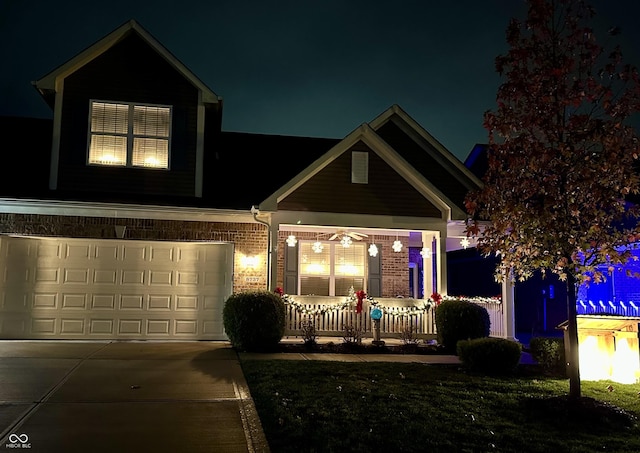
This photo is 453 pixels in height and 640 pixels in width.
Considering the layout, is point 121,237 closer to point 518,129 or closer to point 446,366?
point 446,366

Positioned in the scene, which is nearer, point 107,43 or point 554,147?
point 554,147

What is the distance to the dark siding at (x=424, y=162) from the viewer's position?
16.7 metres

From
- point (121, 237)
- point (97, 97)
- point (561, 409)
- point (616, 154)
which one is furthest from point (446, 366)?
point (97, 97)

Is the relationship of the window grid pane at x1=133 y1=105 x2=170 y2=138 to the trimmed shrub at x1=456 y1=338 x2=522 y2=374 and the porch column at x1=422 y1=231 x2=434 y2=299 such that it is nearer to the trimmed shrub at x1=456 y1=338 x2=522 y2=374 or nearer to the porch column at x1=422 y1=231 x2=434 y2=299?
the porch column at x1=422 y1=231 x2=434 y2=299

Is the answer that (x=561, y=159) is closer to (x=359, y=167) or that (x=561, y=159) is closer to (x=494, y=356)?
(x=494, y=356)

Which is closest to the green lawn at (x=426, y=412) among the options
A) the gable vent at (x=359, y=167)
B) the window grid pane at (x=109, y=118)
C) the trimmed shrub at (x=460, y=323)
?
the trimmed shrub at (x=460, y=323)

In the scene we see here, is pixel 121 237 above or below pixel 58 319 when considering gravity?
above

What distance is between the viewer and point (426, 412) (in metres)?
7.11

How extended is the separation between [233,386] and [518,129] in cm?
531

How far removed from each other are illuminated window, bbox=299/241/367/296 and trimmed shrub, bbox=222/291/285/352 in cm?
405

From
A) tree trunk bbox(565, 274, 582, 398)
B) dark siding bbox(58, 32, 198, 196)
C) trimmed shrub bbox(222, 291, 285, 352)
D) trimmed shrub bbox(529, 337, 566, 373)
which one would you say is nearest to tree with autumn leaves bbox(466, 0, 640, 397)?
tree trunk bbox(565, 274, 582, 398)

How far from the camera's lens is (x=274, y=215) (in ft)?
43.5

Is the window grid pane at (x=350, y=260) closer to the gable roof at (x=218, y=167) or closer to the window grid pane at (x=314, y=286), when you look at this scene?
the window grid pane at (x=314, y=286)

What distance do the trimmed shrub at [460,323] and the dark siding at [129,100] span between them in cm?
652
